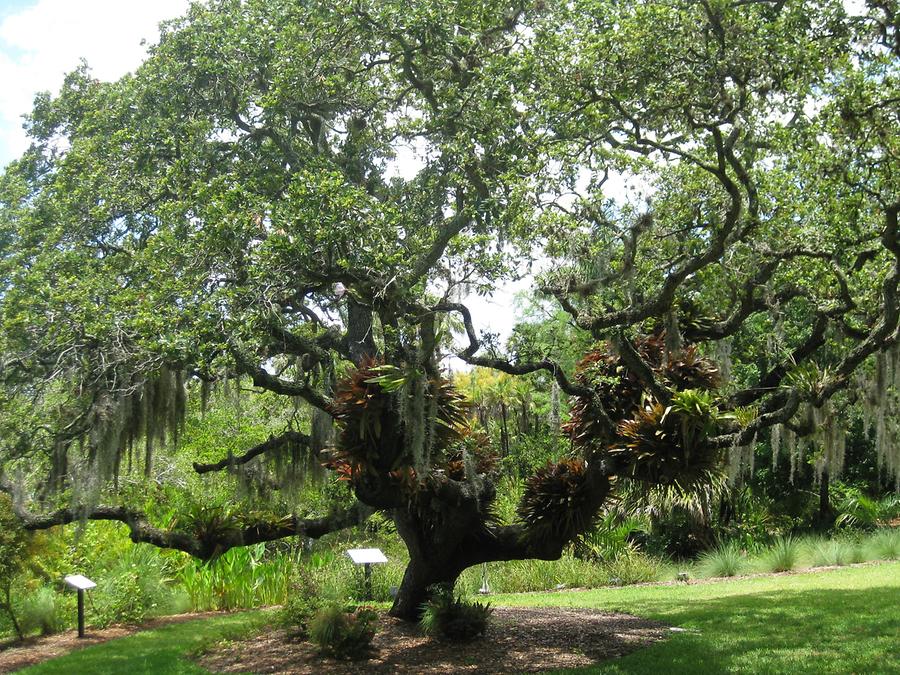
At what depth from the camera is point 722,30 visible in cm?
930

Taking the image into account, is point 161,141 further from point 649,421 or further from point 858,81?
point 858,81

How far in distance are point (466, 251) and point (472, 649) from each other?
500 centimetres

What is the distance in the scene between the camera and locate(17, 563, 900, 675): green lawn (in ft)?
28.3

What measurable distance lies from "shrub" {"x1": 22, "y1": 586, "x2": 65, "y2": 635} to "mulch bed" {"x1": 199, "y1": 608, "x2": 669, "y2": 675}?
438 centimetres

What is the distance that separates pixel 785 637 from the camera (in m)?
9.73

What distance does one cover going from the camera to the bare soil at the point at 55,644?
11366mm

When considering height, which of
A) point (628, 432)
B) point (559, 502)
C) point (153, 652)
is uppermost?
point (628, 432)

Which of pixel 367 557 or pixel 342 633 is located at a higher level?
pixel 367 557

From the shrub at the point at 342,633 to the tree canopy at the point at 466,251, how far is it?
1554 mm

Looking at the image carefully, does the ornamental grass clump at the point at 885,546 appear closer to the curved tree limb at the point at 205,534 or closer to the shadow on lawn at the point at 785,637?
the shadow on lawn at the point at 785,637

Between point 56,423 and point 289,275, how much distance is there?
3634 mm

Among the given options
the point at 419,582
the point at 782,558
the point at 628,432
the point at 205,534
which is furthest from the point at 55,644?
the point at 782,558

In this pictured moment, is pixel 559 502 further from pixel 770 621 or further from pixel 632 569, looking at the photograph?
pixel 632 569

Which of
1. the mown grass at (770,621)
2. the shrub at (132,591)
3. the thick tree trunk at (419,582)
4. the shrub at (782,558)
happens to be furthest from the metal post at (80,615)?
the shrub at (782,558)
